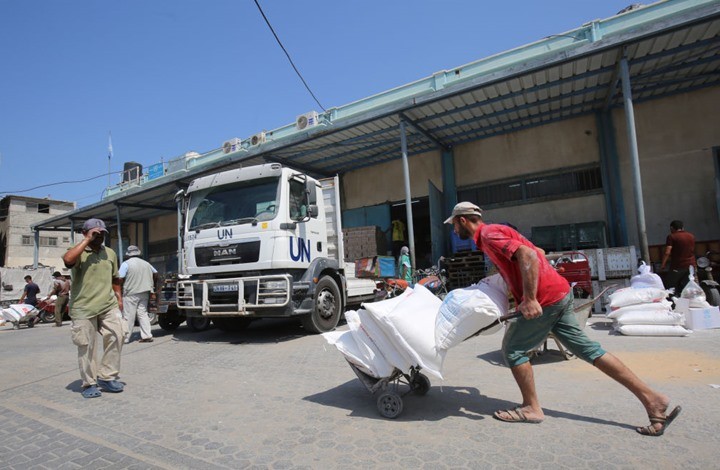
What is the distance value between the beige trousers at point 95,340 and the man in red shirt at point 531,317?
3.78m

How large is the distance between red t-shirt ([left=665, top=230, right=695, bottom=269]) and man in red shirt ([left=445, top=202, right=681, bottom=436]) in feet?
18.3

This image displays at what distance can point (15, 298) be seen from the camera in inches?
812

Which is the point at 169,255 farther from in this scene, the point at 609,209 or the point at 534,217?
the point at 609,209

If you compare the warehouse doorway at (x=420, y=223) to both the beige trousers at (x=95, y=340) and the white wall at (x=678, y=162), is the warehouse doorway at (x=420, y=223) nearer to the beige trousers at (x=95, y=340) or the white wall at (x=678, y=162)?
the white wall at (x=678, y=162)

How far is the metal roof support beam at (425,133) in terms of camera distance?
12.2 metres

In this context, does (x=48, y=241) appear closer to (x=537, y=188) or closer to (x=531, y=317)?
(x=537, y=188)

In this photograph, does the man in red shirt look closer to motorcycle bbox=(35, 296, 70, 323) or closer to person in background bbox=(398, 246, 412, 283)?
person in background bbox=(398, 246, 412, 283)

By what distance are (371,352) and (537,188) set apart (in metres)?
12.4

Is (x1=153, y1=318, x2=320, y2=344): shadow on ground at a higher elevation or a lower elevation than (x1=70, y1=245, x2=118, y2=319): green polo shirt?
lower

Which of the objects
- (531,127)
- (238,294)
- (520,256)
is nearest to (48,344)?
(238,294)

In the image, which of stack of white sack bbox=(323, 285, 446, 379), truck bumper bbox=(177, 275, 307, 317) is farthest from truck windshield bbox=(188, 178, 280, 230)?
stack of white sack bbox=(323, 285, 446, 379)

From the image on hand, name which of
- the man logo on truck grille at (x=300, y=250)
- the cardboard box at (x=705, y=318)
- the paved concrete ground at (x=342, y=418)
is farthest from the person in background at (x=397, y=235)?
the paved concrete ground at (x=342, y=418)

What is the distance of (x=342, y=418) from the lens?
3199mm

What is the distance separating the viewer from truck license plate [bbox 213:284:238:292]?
6.66 metres
